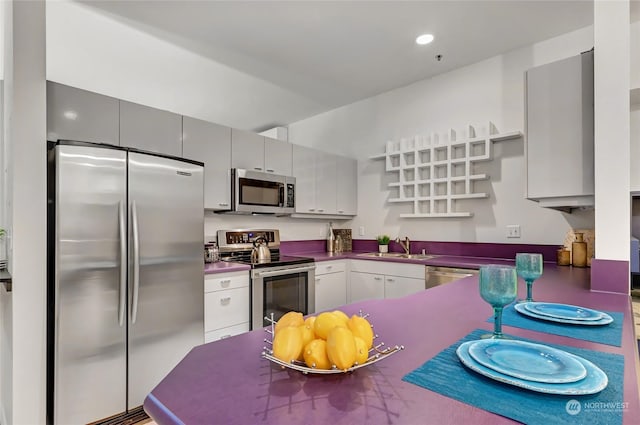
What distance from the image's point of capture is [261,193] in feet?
11.0

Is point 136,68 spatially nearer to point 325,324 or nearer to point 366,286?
point 366,286

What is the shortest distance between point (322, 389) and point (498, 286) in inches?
20.1

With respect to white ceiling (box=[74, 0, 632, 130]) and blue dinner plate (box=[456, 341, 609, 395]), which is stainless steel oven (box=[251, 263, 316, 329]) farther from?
blue dinner plate (box=[456, 341, 609, 395])

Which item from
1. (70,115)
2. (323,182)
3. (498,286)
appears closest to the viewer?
(498,286)

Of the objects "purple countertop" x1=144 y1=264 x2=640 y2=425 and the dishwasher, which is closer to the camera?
"purple countertop" x1=144 y1=264 x2=640 y2=425

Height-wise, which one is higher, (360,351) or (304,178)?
(304,178)

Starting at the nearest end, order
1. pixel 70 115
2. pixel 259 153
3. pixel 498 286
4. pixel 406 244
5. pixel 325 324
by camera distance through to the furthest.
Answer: pixel 325 324 < pixel 498 286 < pixel 70 115 < pixel 259 153 < pixel 406 244

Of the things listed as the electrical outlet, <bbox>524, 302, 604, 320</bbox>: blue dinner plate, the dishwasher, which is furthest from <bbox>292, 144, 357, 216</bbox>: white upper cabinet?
<bbox>524, 302, 604, 320</bbox>: blue dinner plate

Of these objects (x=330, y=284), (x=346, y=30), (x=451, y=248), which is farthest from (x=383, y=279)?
(x=346, y=30)

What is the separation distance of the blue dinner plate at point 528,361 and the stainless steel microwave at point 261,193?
2.65 metres

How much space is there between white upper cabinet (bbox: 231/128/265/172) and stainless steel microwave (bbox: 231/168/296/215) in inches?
3.7

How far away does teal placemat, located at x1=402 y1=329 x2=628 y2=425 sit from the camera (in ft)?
1.78

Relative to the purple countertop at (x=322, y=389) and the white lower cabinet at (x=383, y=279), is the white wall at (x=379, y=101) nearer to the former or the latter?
the white lower cabinet at (x=383, y=279)

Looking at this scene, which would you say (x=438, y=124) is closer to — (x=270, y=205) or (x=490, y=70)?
(x=490, y=70)
